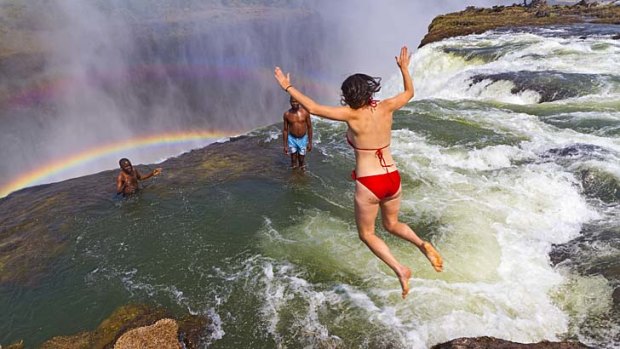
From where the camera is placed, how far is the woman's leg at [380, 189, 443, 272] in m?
3.53

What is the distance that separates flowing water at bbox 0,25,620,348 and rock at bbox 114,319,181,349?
374mm

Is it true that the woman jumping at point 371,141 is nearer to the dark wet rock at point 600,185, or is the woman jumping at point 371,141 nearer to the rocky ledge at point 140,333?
the rocky ledge at point 140,333

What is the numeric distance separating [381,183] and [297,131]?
5.16 meters

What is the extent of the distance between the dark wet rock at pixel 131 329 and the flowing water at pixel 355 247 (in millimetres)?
161

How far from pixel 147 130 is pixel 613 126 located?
35.8 meters

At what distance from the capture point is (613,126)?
32.6ft

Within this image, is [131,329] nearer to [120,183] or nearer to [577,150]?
[120,183]

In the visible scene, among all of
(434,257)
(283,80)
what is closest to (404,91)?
(283,80)

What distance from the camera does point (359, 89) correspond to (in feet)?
10.4

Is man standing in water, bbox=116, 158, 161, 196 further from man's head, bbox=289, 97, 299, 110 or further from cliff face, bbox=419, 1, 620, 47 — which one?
cliff face, bbox=419, 1, 620, 47

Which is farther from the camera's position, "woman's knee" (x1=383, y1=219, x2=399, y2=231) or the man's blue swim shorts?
the man's blue swim shorts

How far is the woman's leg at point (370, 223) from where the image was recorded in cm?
347

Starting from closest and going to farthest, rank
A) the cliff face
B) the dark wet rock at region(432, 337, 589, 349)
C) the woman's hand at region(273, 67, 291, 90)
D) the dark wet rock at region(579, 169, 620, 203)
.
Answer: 1. the woman's hand at region(273, 67, 291, 90)
2. the dark wet rock at region(432, 337, 589, 349)
3. the dark wet rock at region(579, 169, 620, 203)
4. the cliff face

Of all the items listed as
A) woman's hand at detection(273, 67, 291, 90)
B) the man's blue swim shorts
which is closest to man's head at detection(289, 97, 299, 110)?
the man's blue swim shorts
